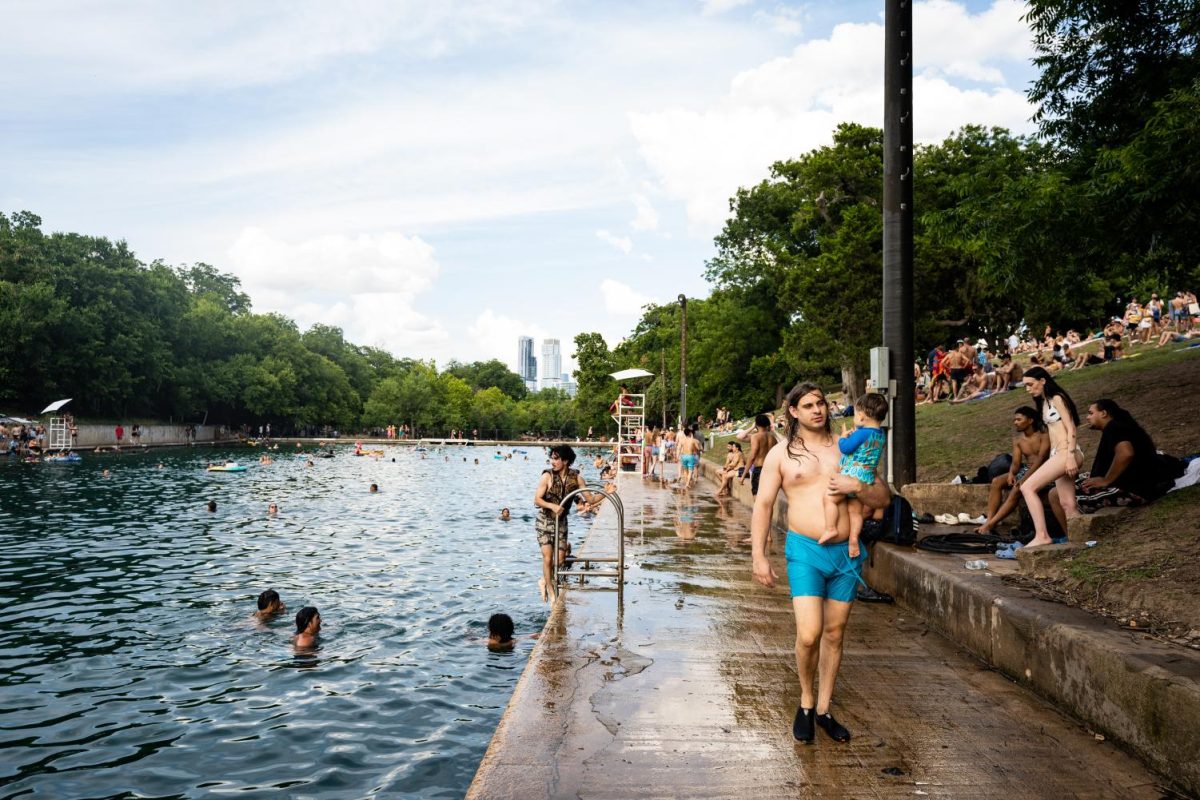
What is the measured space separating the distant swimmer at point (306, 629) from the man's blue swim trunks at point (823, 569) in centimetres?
756

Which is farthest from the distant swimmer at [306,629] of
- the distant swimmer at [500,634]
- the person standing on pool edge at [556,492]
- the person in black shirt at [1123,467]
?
the person in black shirt at [1123,467]

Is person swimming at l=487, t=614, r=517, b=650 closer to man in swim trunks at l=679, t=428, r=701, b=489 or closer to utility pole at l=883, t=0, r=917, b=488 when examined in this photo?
utility pole at l=883, t=0, r=917, b=488

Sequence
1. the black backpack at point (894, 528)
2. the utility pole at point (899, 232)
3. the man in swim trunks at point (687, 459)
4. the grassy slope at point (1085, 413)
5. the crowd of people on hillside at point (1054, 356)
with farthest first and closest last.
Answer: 1. the man in swim trunks at point (687, 459)
2. the crowd of people on hillside at point (1054, 356)
3. the grassy slope at point (1085, 413)
4. the utility pole at point (899, 232)
5. the black backpack at point (894, 528)

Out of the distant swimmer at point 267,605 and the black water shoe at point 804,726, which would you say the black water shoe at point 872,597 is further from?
the distant swimmer at point 267,605

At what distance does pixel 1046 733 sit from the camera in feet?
15.4

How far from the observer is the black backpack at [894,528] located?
8.70m

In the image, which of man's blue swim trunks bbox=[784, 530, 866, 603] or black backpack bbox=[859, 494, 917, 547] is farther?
black backpack bbox=[859, 494, 917, 547]

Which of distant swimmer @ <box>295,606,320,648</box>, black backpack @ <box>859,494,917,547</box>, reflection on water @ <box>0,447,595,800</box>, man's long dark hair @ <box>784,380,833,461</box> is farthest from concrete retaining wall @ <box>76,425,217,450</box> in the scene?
man's long dark hair @ <box>784,380,833,461</box>

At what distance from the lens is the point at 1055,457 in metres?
7.59

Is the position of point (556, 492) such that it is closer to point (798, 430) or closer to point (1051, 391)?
point (798, 430)

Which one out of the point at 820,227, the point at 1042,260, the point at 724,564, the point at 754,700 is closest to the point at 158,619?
the point at 724,564

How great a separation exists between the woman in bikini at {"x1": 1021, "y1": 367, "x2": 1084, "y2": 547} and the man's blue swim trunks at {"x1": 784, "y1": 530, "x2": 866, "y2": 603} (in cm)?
372

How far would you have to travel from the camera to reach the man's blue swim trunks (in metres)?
4.59

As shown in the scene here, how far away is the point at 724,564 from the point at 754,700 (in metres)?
5.31
